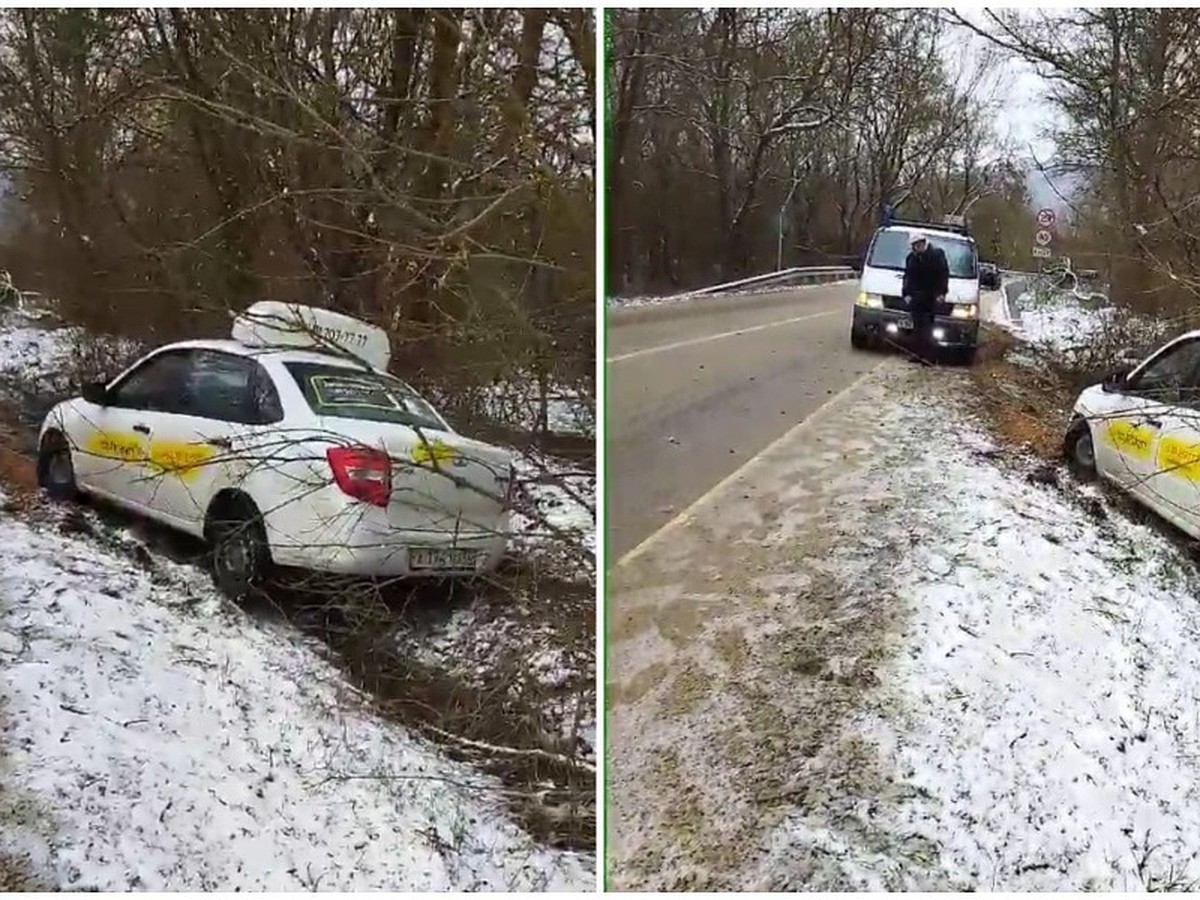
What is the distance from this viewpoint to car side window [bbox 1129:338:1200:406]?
2473mm

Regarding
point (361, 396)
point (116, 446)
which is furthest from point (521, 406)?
point (116, 446)

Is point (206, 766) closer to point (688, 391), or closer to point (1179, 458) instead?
point (688, 391)

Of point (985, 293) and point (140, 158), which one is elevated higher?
point (140, 158)

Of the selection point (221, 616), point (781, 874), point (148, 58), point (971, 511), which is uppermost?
point (148, 58)

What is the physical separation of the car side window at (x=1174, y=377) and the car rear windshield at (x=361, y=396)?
Answer: 1.68 meters

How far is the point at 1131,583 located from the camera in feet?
8.10

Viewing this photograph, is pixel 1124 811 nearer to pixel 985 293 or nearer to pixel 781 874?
pixel 781 874

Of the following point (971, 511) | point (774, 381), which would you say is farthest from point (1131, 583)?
point (774, 381)

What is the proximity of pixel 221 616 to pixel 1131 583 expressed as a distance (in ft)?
7.05

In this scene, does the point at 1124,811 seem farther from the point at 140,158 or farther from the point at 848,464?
the point at 140,158

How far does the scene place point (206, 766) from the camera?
2.40m

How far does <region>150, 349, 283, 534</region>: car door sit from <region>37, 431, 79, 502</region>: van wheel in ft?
0.68

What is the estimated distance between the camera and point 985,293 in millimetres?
2486

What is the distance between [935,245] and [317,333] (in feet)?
4.83
